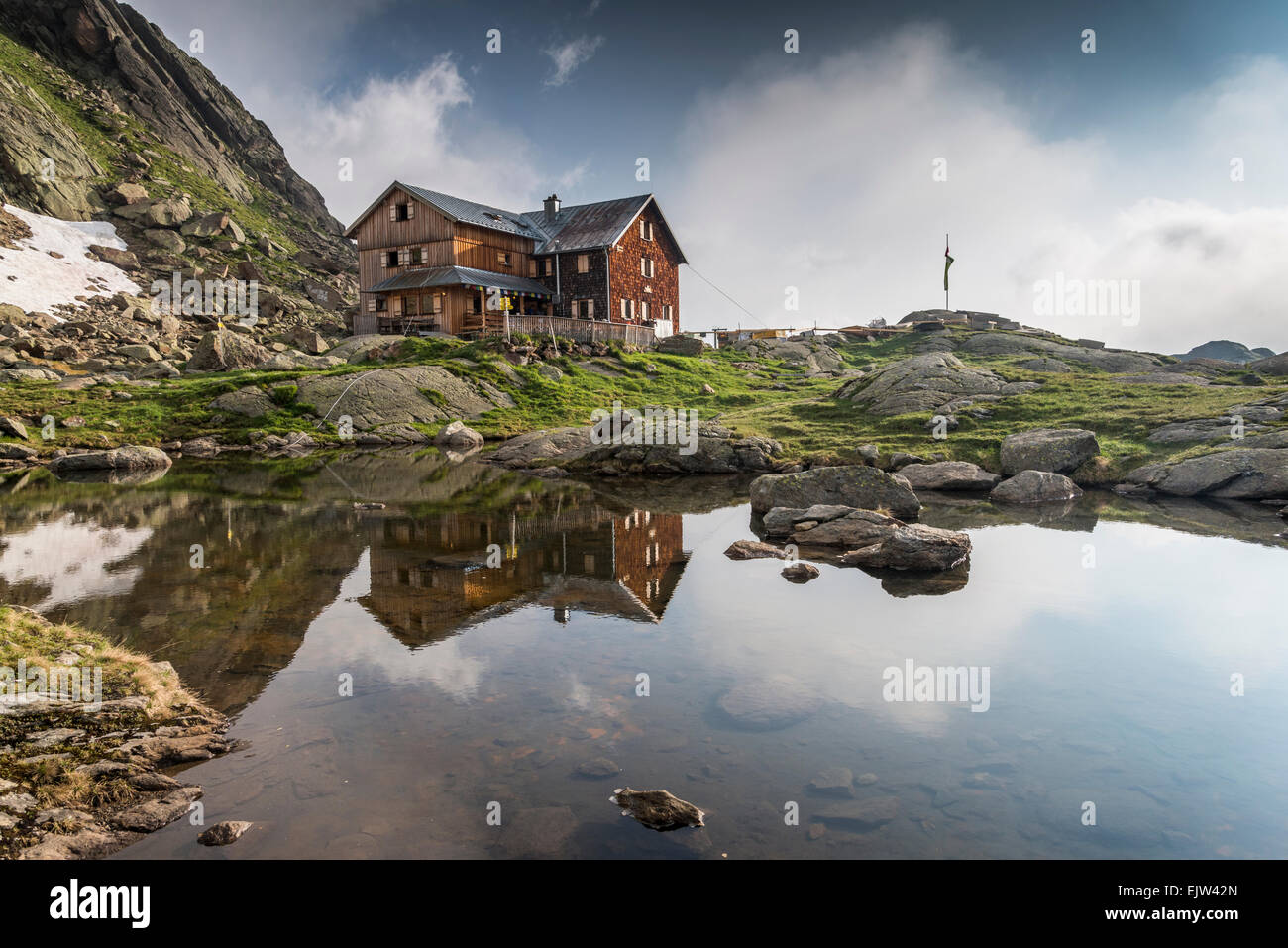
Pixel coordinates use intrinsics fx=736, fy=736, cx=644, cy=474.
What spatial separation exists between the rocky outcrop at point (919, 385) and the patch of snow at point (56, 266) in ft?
203

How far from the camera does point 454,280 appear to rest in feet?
194

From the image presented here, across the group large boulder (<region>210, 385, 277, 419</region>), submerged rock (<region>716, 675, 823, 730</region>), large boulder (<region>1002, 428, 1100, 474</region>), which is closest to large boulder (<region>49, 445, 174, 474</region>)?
large boulder (<region>210, 385, 277, 419</region>)

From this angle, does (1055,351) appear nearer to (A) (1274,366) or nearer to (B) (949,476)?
(A) (1274,366)

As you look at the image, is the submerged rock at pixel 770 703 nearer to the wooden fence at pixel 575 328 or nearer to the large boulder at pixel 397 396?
the large boulder at pixel 397 396

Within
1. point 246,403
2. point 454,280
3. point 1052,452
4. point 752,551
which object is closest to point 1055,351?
point 1052,452

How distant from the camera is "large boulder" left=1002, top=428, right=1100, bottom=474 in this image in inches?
1136

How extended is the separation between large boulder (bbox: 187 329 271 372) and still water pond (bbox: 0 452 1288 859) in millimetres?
37856

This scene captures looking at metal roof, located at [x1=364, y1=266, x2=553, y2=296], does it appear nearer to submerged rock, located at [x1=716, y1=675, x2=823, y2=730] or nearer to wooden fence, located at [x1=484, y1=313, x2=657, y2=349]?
wooden fence, located at [x1=484, y1=313, x2=657, y2=349]

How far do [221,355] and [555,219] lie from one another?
32677 mm

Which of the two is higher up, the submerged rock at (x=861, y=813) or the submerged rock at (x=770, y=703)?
the submerged rock at (x=770, y=703)

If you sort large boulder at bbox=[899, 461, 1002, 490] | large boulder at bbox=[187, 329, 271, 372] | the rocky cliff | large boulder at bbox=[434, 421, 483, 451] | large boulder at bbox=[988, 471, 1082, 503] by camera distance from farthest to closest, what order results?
the rocky cliff
large boulder at bbox=[187, 329, 271, 372]
large boulder at bbox=[434, 421, 483, 451]
large boulder at bbox=[899, 461, 1002, 490]
large boulder at bbox=[988, 471, 1082, 503]

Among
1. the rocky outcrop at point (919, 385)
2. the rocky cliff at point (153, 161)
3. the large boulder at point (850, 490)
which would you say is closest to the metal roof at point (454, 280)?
the rocky cliff at point (153, 161)

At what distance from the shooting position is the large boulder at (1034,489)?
86.2 feet
